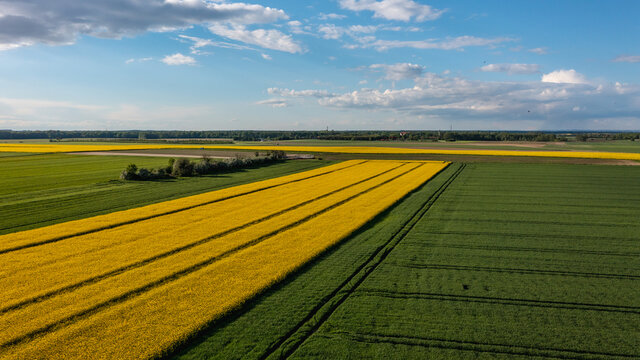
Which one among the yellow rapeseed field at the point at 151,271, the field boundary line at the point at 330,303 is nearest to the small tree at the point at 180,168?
the yellow rapeseed field at the point at 151,271

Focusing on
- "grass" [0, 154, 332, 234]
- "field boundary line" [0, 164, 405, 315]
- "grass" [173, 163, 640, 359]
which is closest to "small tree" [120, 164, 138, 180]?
"grass" [0, 154, 332, 234]

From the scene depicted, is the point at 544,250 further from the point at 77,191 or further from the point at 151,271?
the point at 77,191

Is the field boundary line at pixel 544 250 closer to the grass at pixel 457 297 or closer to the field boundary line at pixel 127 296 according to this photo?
the grass at pixel 457 297

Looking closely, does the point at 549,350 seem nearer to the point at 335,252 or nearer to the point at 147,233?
the point at 335,252

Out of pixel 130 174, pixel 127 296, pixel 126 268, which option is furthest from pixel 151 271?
pixel 130 174

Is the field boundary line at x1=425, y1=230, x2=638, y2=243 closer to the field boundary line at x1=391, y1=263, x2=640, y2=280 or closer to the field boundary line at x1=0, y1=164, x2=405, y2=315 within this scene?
the field boundary line at x1=391, y1=263, x2=640, y2=280
